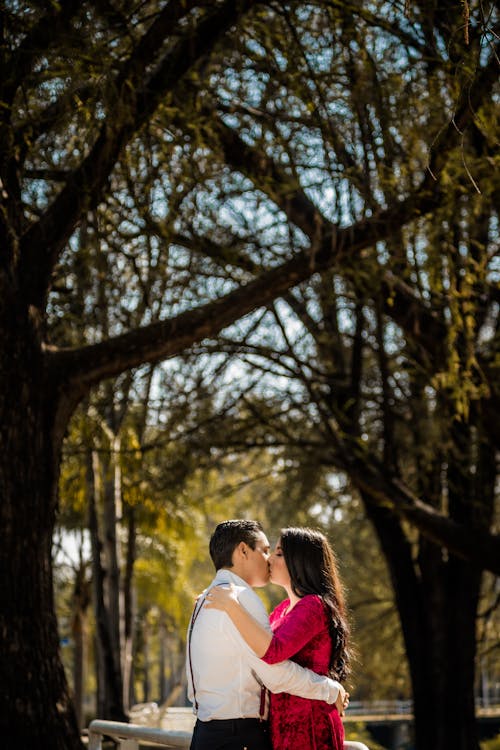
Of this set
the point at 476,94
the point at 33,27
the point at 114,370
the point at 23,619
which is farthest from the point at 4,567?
the point at 476,94

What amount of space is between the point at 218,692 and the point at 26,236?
12.1ft

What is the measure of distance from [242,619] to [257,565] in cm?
30

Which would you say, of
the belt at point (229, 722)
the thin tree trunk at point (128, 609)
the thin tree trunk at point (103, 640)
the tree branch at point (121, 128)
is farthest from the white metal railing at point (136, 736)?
the thin tree trunk at point (128, 609)

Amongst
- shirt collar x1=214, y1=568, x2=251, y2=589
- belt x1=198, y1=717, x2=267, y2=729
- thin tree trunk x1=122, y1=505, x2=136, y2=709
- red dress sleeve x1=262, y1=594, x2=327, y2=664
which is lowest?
belt x1=198, y1=717, x2=267, y2=729

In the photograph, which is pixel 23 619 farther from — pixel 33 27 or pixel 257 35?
pixel 257 35

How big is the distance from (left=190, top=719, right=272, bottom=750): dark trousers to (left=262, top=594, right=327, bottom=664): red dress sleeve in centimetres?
29

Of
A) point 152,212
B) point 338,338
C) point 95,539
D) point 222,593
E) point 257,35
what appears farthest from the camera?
point 95,539

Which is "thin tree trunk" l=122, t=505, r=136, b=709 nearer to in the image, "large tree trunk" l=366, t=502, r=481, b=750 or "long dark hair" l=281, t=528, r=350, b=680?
"large tree trunk" l=366, t=502, r=481, b=750

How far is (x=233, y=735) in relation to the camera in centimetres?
351

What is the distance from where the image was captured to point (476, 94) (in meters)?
6.06

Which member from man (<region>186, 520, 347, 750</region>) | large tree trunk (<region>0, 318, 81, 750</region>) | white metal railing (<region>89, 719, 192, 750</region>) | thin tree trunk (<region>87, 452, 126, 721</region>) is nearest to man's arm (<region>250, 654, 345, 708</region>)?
man (<region>186, 520, 347, 750</region>)

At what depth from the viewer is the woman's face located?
3.69 meters

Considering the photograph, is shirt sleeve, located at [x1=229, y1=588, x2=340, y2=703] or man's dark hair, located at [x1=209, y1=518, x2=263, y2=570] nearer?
shirt sleeve, located at [x1=229, y1=588, x2=340, y2=703]

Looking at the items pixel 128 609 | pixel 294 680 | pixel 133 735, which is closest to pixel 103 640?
pixel 128 609
